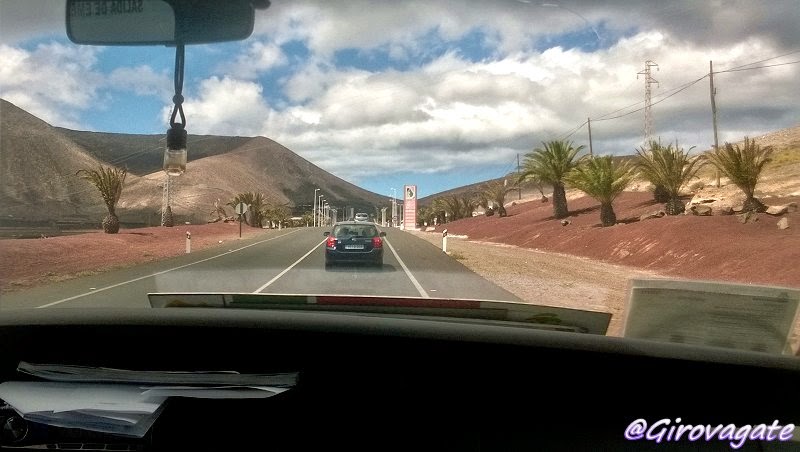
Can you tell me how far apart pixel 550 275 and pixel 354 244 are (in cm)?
469

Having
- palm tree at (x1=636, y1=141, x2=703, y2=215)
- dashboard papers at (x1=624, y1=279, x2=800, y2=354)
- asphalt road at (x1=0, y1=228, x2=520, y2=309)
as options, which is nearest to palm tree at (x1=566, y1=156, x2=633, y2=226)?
palm tree at (x1=636, y1=141, x2=703, y2=215)

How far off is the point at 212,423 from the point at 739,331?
215cm

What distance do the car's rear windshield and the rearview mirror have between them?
446 inches

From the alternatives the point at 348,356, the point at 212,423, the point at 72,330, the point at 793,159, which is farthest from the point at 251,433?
the point at 793,159

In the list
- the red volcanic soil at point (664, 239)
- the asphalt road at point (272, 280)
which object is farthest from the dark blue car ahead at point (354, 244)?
the red volcanic soil at point (664, 239)

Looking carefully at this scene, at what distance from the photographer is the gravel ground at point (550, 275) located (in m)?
9.23

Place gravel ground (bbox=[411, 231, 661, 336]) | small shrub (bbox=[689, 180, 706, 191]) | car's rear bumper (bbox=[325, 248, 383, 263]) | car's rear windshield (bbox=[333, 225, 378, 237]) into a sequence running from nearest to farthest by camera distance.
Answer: gravel ground (bbox=[411, 231, 661, 336])
car's rear bumper (bbox=[325, 248, 383, 263])
car's rear windshield (bbox=[333, 225, 378, 237])
small shrub (bbox=[689, 180, 706, 191])

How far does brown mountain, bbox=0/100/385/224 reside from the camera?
6.13m

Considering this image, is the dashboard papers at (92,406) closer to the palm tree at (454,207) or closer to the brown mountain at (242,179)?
the brown mountain at (242,179)

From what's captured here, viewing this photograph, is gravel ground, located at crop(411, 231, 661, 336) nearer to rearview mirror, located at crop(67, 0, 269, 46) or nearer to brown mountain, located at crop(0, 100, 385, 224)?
brown mountain, located at crop(0, 100, 385, 224)

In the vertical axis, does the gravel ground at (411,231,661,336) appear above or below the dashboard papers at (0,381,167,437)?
below

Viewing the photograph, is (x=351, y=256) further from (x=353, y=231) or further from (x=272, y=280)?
(x=272, y=280)

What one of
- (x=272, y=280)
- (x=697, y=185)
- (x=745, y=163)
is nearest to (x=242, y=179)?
(x=272, y=280)

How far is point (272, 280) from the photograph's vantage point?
11273 mm
